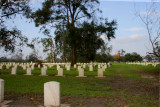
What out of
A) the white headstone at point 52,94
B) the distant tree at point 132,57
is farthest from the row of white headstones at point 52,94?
the distant tree at point 132,57

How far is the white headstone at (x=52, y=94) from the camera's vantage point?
6.72 metres

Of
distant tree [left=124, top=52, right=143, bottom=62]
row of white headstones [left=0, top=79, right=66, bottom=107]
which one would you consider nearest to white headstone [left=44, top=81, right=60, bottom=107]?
row of white headstones [left=0, top=79, right=66, bottom=107]

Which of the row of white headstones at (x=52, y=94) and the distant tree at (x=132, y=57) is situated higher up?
the distant tree at (x=132, y=57)

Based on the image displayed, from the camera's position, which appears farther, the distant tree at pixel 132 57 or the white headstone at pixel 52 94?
the distant tree at pixel 132 57

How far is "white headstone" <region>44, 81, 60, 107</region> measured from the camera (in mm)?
6719

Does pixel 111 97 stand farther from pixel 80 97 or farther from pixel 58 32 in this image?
pixel 58 32

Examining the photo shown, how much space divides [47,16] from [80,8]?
6168mm

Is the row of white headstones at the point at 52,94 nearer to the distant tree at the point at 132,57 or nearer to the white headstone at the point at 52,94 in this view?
the white headstone at the point at 52,94

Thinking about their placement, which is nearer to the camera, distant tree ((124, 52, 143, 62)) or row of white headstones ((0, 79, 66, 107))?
row of white headstones ((0, 79, 66, 107))

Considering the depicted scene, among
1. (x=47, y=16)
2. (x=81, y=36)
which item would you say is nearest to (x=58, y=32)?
(x=47, y=16)

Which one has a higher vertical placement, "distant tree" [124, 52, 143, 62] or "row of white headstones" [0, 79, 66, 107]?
"distant tree" [124, 52, 143, 62]

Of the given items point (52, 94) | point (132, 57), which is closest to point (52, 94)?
point (52, 94)

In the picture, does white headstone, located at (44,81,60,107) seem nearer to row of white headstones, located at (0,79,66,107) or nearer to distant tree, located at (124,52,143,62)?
row of white headstones, located at (0,79,66,107)

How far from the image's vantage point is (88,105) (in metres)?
6.83
